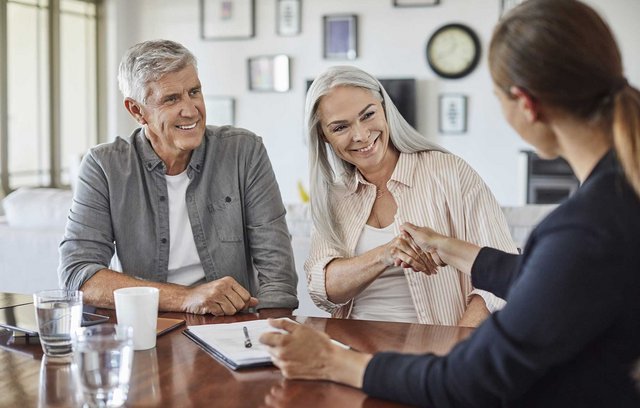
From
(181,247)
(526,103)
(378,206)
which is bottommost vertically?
(181,247)

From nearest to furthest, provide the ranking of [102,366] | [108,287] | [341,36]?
1. [102,366]
2. [108,287]
3. [341,36]

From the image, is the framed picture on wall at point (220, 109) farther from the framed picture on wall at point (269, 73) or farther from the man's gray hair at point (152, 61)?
the man's gray hair at point (152, 61)

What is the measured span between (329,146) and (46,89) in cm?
520

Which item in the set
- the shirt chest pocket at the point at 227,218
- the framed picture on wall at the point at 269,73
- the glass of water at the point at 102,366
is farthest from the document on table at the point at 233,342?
the framed picture on wall at the point at 269,73

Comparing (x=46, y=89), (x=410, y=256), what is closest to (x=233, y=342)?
(x=410, y=256)

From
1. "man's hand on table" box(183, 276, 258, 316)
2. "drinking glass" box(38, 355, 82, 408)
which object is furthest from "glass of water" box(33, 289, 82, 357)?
"man's hand on table" box(183, 276, 258, 316)

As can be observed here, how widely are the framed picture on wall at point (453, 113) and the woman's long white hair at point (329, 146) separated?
461 centimetres

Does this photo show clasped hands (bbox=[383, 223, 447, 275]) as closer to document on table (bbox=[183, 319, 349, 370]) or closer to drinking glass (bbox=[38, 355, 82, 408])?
document on table (bbox=[183, 319, 349, 370])

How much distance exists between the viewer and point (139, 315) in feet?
4.92

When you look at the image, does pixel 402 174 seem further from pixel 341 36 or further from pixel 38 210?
pixel 341 36

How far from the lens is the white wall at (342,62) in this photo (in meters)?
6.71

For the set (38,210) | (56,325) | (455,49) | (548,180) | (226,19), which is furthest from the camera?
(226,19)

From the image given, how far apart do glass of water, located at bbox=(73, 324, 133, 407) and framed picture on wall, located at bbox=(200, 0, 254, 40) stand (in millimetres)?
6385

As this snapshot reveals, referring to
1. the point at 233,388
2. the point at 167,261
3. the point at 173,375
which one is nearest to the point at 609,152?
the point at 233,388
